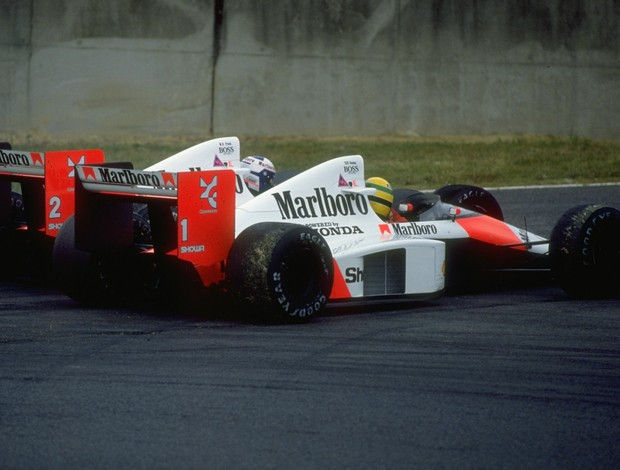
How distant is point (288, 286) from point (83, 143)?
38.5 feet

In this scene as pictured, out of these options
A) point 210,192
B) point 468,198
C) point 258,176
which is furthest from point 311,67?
point 210,192

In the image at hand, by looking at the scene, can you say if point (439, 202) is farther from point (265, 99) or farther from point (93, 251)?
point (265, 99)

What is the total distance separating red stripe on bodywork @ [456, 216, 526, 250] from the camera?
974cm

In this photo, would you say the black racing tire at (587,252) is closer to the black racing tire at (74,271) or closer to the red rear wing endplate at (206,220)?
the red rear wing endplate at (206,220)

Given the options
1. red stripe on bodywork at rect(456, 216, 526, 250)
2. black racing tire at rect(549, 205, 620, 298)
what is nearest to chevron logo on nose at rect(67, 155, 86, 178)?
red stripe on bodywork at rect(456, 216, 526, 250)

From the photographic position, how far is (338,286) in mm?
8438

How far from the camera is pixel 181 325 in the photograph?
7.90 m

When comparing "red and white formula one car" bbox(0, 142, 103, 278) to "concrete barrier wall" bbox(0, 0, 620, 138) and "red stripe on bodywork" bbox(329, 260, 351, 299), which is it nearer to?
"red stripe on bodywork" bbox(329, 260, 351, 299)

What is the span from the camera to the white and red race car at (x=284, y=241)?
7910 millimetres

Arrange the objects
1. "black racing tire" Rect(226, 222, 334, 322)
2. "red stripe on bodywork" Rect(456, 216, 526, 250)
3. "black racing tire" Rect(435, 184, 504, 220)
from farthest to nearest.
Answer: "black racing tire" Rect(435, 184, 504, 220) → "red stripe on bodywork" Rect(456, 216, 526, 250) → "black racing tire" Rect(226, 222, 334, 322)

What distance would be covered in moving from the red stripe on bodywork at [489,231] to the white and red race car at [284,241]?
12 mm

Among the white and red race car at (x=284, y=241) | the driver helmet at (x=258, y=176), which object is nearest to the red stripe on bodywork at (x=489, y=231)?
the white and red race car at (x=284, y=241)

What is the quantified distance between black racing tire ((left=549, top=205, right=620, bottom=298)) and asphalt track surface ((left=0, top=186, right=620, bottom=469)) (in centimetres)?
51

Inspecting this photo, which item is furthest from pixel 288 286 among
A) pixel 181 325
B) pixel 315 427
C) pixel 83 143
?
pixel 83 143
